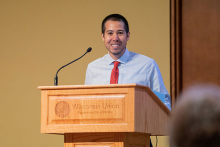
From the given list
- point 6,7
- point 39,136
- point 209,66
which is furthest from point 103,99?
point 6,7

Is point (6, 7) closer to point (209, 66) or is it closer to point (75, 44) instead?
point (75, 44)

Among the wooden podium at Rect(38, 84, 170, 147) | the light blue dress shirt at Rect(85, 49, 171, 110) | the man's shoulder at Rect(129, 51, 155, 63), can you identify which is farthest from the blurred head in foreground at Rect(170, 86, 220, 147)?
the man's shoulder at Rect(129, 51, 155, 63)

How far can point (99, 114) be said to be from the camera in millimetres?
2004

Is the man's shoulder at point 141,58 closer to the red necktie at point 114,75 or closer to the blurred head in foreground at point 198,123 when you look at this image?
the red necktie at point 114,75

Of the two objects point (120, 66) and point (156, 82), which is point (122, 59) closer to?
point (120, 66)

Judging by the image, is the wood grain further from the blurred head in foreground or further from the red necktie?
the blurred head in foreground

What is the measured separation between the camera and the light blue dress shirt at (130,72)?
3136 millimetres

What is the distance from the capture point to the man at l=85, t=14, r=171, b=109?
3.15 metres

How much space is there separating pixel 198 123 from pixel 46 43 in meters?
4.08

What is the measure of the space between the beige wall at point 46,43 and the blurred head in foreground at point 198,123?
3603 mm

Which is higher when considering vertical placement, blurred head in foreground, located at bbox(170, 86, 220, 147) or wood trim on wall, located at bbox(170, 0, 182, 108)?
wood trim on wall, located at bbox(170, 0, 182, 108)

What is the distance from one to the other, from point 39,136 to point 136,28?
5.67 ft

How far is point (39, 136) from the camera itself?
4.31 m

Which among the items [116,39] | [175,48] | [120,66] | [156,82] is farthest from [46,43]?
[156,82]
